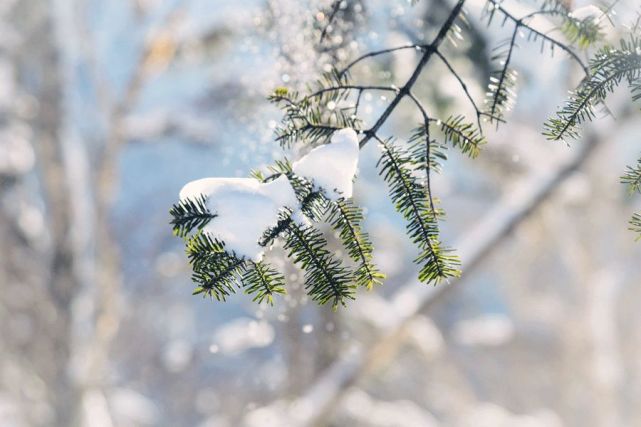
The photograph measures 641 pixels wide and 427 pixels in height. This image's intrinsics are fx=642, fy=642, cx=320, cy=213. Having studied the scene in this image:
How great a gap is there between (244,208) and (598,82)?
18.6 inches

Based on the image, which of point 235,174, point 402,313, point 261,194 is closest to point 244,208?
point 261,194

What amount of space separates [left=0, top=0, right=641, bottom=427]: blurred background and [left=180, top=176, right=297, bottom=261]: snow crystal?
63cm

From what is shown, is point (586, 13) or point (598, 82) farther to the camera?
point (586, 13)

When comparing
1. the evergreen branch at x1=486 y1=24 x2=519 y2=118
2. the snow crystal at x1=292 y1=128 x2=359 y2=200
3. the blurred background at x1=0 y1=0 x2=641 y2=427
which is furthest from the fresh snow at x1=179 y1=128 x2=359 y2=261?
the blurred background at x1=0 y1=0 x2=641 y2=427

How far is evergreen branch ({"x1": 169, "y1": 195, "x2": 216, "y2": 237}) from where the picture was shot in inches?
28.3

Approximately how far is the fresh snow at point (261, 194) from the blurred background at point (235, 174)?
23.4 inches

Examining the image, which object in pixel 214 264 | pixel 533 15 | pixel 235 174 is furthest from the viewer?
pixel 235 174

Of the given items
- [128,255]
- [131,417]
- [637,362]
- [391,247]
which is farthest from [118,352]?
[637,362]

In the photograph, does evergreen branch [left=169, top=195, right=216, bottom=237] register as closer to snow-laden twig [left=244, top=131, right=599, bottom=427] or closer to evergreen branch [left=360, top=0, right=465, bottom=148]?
evergreen branch [left=360, top=0, right=465, bottom=148]

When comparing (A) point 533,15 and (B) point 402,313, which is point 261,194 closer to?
(A) point 533,15

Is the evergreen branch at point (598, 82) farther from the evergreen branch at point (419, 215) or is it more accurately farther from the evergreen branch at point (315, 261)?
the evergreen branch at point (315, 261)

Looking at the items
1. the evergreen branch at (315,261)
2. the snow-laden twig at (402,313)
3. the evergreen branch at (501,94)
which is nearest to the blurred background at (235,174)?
the snow-laden twig at (402,313)

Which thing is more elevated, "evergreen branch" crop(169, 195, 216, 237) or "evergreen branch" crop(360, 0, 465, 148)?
"evergreen branch" crop(360, 0, 465, 148)

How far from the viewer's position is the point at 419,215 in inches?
29.9
